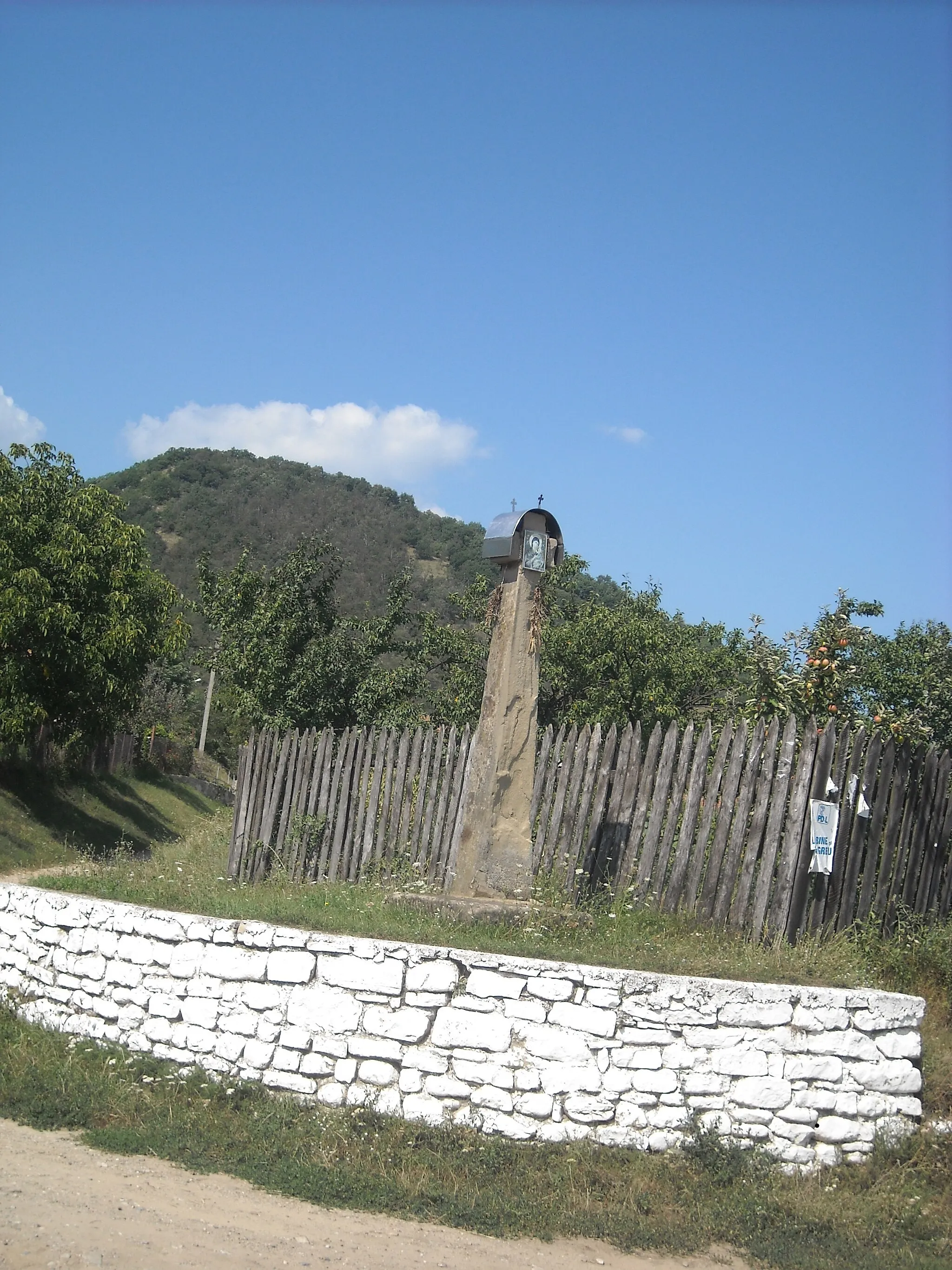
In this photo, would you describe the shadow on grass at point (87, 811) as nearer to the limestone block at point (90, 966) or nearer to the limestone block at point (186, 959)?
the limestone block at point (90, 966)

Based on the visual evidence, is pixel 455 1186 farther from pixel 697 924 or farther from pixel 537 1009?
pixel 697 924

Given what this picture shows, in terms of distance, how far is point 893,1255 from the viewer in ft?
15.9

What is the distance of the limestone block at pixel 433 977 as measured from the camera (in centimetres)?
580

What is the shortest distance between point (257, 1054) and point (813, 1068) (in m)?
3.07

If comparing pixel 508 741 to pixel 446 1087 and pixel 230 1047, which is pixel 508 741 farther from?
pixel 230 1047

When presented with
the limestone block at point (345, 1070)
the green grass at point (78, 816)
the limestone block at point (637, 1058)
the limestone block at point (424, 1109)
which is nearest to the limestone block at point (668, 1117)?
the limestone block at point (637, 1058)

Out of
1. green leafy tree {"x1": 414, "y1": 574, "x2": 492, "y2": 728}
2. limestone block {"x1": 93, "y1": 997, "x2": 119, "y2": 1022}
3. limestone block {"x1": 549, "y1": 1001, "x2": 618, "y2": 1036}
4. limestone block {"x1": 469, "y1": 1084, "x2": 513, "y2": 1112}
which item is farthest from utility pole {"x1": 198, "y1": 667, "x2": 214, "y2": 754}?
limestone block {"x1": 549, "y1": 1001, "x2": 618, "y2": 1036}

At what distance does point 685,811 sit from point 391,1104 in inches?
112

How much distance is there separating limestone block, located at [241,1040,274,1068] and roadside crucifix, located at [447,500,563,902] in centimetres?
162

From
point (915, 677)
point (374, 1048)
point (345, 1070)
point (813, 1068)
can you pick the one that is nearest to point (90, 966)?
point (345, 1070)

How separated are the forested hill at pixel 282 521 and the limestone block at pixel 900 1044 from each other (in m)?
37.1

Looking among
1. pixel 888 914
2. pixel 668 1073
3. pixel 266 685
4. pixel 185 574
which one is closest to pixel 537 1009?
pixel 668 1073

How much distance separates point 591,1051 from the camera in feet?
18.3

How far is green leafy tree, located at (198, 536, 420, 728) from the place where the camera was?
18141 millimetres
